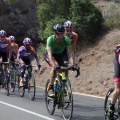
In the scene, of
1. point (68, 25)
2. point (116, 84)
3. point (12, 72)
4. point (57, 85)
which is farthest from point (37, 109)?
point (12, 72)

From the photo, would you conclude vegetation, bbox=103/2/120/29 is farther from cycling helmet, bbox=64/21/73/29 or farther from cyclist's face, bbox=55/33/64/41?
cyclist's face, bbox=55/33/64/41

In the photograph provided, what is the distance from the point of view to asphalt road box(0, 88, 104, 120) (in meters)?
9.39

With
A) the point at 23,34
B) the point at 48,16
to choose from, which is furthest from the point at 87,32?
the point at 23,34

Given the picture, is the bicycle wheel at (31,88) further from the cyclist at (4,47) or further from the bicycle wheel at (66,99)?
the bicycle wheel at (66,99)

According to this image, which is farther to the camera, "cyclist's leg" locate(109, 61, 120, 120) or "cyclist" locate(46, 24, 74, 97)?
"cyclist" locate(46, 24, 74, 97)

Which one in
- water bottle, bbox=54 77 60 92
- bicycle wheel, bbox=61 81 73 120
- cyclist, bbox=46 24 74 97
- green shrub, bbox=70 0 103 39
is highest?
green shrub, bbox=70 0 103 39

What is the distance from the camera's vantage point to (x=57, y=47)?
31.9ft

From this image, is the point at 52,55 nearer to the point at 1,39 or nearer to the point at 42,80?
the point at 1,39

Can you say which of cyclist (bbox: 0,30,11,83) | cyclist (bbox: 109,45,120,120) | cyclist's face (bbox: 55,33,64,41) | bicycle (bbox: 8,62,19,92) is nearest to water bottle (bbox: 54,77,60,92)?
cyclist's face (bbox: 55,33,64,41)

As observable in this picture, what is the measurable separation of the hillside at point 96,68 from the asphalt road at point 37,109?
2.32 m

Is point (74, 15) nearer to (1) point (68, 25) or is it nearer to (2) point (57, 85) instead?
(1) point (68, 25)

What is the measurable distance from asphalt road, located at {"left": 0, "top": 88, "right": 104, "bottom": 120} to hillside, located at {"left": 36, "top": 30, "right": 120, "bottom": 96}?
2.32 m

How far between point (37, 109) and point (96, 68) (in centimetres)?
676

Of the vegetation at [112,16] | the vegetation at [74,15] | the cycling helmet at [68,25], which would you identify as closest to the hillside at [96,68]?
the vegetation at [112,16]
